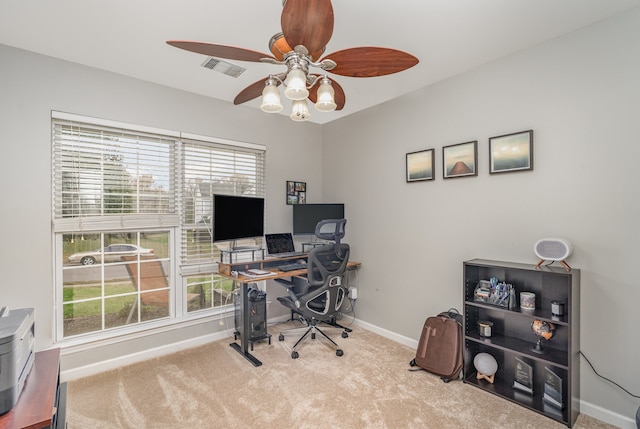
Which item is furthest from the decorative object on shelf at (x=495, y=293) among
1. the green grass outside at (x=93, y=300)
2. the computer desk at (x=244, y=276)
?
the green grass outside at (x=93, y=300)

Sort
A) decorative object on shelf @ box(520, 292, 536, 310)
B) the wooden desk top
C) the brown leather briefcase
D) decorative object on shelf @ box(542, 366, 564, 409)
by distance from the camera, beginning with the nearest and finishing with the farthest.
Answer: the wooden desk top < decorative object on shelf @ box(542, 366, 564, 409) < decorative object on shelf @ box(520, 292, 536, 310) < the brown leather briefcase

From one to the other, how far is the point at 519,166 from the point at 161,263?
3402 millimetres

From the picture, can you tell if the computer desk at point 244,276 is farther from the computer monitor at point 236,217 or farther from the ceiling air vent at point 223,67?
the ceiling air vent at point 223,67

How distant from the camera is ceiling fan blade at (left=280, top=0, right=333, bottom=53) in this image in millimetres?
1295

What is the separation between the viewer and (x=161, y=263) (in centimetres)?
315

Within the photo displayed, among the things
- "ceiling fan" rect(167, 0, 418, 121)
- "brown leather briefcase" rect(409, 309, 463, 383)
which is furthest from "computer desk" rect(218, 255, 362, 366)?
"ceiling fan" rect(167, 0, 418, 121)

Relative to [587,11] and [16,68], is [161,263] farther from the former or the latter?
[587,11]

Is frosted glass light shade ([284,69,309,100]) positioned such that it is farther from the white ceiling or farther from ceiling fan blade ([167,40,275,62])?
the white ceiling

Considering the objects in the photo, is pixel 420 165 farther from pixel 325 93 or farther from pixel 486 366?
pixel 486 366

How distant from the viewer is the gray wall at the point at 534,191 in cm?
202

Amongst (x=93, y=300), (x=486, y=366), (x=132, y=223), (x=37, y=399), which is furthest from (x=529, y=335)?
(x=93, y=300)

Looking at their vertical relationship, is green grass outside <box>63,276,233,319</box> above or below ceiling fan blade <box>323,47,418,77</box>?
below

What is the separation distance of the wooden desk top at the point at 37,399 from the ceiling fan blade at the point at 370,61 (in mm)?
1981

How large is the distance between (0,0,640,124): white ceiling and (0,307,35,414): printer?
6.02 ft
